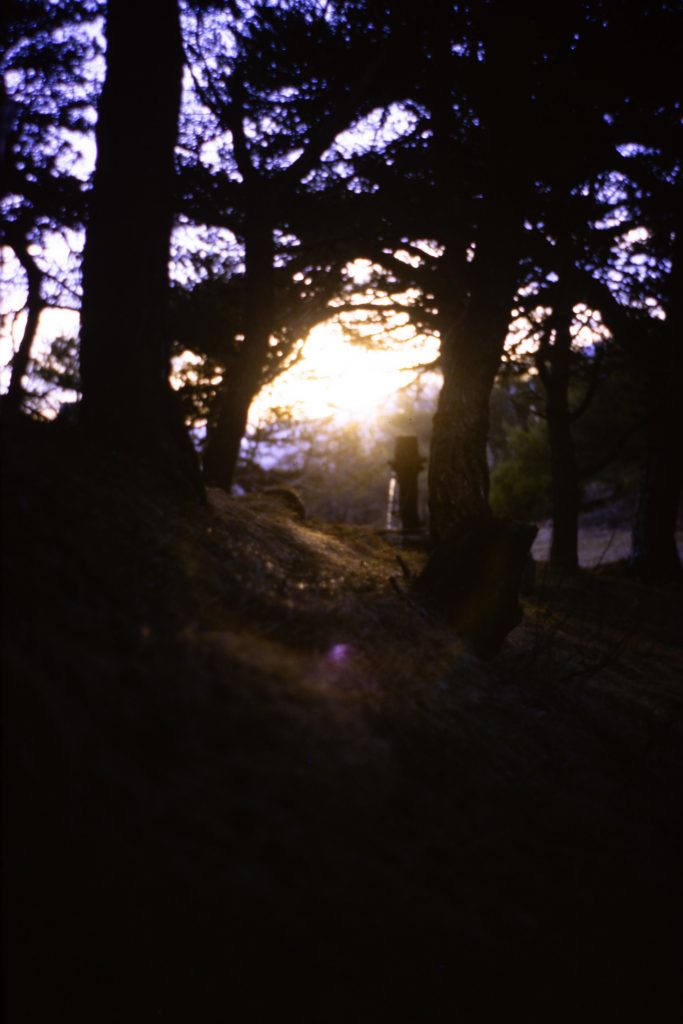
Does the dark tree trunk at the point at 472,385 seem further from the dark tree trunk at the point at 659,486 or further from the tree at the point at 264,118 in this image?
the dark tree trunk at the point at 659,486

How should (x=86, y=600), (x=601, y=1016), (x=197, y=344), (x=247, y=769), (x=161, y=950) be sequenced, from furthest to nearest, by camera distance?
1. (x=197, y=344)
2. (x=86, y=600)
3. (x=601, y=1016)
4. (x=247, y=769)
5. (x=161, y=950)

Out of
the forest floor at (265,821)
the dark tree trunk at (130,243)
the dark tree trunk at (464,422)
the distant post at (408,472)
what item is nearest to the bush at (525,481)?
the distant post at (408,472)

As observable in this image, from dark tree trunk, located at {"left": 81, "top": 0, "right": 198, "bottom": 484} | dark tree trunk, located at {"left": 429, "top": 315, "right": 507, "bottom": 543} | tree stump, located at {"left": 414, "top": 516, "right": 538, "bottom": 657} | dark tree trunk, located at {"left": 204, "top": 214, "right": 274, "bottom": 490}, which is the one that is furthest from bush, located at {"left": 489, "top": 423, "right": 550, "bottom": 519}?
dark tree trunk, located at {"left": 81, "top": 0, "right": 198, "bottom": 484}

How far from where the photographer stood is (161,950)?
76.9 inches

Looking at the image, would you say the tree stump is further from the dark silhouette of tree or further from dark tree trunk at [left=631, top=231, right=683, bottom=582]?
dark tree trunk at [left=631, top=231, right=683, bottom=582]

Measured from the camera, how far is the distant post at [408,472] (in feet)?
48.2

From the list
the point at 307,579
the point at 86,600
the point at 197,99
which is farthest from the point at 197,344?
the point at 86,600

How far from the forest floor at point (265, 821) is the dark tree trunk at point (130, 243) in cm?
77

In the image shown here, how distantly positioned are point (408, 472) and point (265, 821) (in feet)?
43.7

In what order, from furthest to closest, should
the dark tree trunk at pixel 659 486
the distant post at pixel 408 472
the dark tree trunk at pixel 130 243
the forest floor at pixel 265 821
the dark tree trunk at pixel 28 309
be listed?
the distant post at pixel 408 472 < the dark tree trunk at pixel 659 486 < the dark tree trunk at pixel 28 309 < the dark tree trunk at pixel 130 243 < the forest floor at pixel 265 821

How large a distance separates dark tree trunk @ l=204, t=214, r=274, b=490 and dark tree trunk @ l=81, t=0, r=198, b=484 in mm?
3662

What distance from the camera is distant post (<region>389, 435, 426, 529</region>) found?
48.2ft

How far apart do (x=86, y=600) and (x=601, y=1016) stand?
2.39 metres

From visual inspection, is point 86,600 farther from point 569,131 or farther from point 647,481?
point 647,481
